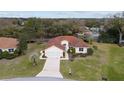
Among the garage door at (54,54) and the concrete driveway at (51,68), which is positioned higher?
the garage door at (54,54)

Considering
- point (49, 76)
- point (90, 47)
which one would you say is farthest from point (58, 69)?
point (90, 47)

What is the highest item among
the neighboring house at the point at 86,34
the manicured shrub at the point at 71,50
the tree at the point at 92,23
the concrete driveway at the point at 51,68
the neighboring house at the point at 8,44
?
Result: the tree at the point at 92,23

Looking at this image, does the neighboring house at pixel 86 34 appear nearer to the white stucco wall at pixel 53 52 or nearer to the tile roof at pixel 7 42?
the white stucco wall at pixel 53 52

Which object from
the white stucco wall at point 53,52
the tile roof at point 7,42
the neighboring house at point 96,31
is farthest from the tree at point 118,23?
the tile roof at point 7,42

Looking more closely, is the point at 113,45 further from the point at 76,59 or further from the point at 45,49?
the point at 45,49

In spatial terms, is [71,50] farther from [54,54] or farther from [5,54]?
[5,54]
